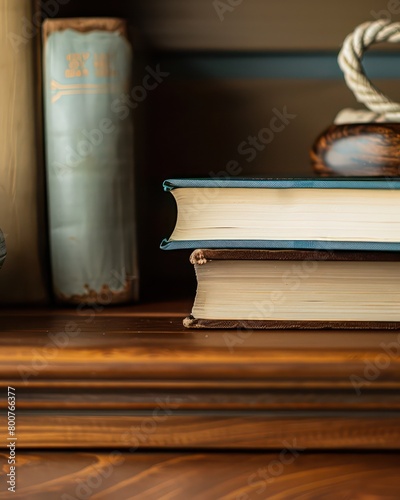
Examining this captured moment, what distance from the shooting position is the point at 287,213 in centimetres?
58

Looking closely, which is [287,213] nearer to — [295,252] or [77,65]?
[295,252]

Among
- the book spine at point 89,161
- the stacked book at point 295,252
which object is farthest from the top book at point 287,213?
the book spine at point 89,161

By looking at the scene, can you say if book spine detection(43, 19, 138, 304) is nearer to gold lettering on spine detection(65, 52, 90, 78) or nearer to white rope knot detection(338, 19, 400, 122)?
gold lettering on spine detection(65, 52, 90, 78)

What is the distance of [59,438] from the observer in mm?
495

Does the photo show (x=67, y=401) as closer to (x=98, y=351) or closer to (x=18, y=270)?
(x=98, y=351)

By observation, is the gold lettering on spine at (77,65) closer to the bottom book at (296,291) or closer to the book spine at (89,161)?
the book spine at (89,161)

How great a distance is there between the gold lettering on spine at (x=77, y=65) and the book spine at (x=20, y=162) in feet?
0.14

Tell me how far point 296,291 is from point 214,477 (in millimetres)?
161

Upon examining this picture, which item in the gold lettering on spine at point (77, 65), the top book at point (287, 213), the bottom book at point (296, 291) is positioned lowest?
the bottom book at point (296, 291)

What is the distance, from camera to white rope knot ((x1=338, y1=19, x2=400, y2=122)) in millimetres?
726

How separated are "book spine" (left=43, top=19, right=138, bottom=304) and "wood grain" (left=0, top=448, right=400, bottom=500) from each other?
0.22m

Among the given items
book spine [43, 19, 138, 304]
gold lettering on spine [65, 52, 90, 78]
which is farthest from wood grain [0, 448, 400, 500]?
gold lettering on spine [65, 52, 90, 78]

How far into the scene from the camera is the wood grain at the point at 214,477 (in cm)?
50

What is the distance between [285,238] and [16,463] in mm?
269
